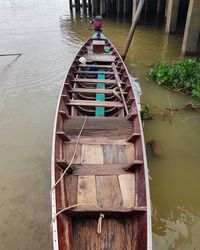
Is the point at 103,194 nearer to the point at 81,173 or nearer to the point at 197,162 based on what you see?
the point at 81,173

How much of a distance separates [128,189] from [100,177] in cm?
47

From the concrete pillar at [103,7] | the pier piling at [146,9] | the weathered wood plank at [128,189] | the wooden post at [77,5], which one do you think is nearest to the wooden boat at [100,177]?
the weathered wood plank at [128,189]

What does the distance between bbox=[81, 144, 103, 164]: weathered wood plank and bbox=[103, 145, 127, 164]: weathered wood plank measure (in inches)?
3.5

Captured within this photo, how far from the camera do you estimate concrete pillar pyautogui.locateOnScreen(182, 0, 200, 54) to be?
34.1 ft

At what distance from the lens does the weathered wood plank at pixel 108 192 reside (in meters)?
3.55

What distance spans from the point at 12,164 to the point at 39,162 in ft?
1.94

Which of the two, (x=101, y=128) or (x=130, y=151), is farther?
(x=101, y=128)

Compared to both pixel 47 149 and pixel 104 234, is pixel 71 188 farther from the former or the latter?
pixel 47 149

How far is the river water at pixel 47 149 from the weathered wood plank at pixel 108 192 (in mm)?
1152

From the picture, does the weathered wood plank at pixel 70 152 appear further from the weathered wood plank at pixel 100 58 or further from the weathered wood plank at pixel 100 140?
the weathered wood plank at pixel 100 58

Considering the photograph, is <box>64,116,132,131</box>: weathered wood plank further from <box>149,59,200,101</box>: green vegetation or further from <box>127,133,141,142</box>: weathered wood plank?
<box>149,59,200,101</box>: green vegetation

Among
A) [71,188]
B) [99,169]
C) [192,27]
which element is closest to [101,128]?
[99,169]

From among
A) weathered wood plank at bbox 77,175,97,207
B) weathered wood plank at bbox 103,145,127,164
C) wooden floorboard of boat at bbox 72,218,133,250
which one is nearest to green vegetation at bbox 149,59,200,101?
weathered wood plank at bbox 103,145,127,164

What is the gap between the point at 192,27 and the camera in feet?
35.6
